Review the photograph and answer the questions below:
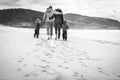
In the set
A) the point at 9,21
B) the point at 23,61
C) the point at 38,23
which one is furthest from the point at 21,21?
the point at 23,61

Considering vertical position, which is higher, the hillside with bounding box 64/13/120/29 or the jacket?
the hillside with bounding box 64/13/120/29

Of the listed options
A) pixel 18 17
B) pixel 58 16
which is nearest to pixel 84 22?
pixel 18 17

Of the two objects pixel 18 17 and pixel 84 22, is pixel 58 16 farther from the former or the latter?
pixel 84 22

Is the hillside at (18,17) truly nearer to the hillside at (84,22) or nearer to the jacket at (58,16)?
the hillside at (84,22)

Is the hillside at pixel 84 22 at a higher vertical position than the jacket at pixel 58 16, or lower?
higher

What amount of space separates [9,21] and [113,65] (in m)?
67.2

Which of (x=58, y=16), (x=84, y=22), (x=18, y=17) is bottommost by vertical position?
(x=58, y=16)

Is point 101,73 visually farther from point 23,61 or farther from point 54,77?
point 23,61

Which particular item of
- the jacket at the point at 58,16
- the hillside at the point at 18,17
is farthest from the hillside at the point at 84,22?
the jacket at the point at 58,16

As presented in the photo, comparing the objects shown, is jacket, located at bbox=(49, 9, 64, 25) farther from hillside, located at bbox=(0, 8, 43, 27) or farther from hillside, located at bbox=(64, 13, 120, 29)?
hillside, located at bbox=(64, 13, 120, 29)

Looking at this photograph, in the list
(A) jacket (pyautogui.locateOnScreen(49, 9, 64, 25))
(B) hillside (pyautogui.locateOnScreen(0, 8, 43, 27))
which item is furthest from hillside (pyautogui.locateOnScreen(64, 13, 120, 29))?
(A) jacket (pyautogui.locateOnScreen(49, 9, 64, 25))

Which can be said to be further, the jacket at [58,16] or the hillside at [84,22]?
the hillside at [84,22]

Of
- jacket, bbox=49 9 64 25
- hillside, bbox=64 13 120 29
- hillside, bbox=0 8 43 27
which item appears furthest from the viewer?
hillside, bbox=64 13 120 29

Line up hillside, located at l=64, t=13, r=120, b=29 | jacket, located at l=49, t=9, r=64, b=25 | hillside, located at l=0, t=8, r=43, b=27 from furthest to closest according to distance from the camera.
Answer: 1. hillside, located at l=64, t=13, r=120, b=29
2. hillside, located at l=0, t=8, r=43, b=27
3. jacket, located at l=49, t=9, r=64, b=25
